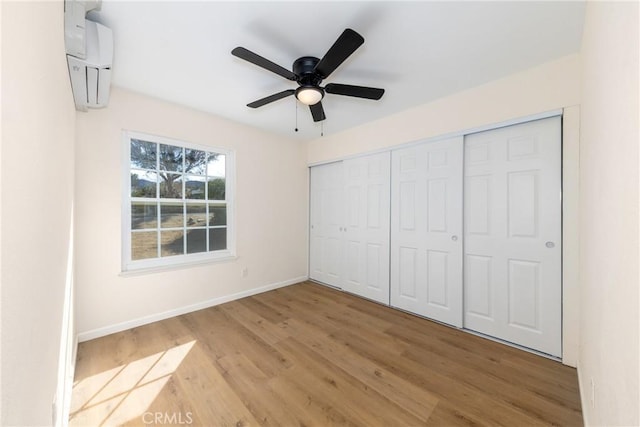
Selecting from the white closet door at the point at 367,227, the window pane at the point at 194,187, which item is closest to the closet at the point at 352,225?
the white closet door at the point at 367,227

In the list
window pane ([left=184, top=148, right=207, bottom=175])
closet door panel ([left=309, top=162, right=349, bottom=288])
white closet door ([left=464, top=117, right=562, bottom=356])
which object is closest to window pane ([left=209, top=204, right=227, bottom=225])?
window pane ([left=184, top=148, right=207, bottom=175])

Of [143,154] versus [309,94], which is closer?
[309,94]

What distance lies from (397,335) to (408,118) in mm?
2458

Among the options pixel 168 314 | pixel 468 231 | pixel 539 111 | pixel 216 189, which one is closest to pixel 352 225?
pixel 468 231

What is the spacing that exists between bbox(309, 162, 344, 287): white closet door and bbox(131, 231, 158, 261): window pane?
2.33 m

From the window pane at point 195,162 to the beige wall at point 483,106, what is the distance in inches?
80.9

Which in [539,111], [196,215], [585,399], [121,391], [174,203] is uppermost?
[539,111]

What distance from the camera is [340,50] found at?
4.83ft

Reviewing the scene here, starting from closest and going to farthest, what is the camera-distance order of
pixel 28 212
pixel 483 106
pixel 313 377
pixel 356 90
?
pixel 28 212
pixel 313 377
pixel 356 90
pixel 483 106

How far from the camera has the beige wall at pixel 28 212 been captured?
548 mm

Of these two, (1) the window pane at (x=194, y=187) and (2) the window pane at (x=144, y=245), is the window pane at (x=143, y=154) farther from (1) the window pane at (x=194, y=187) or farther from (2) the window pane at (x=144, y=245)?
(2) the window pane at (x=144, y=245)

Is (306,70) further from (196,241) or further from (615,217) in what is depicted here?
(196,241)

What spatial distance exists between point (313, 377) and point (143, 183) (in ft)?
8.78

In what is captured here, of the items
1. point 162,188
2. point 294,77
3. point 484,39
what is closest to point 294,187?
point 162,188
